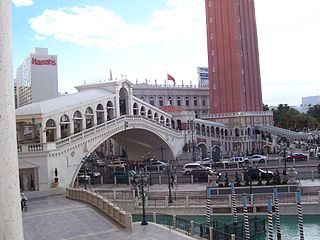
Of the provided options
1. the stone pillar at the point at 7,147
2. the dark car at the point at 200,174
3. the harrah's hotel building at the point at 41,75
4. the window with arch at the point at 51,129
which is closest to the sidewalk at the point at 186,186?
the dark car at the point at 200,174

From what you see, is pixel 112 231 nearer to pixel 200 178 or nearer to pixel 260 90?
pixel 200 178

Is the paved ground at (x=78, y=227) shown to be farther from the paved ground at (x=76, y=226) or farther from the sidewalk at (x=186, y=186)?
the sidewalk at (x=186, y=186)

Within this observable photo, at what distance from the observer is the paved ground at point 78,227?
62.6 feet

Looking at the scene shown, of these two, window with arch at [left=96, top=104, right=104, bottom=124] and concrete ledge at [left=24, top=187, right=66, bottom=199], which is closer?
concrete ledge at [left=24, top=187, right=66, bottom=199]

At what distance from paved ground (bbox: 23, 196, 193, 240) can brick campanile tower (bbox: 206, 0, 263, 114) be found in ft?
174

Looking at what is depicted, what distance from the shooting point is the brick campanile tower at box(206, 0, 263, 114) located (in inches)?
2980

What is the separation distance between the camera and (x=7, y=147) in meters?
5.43

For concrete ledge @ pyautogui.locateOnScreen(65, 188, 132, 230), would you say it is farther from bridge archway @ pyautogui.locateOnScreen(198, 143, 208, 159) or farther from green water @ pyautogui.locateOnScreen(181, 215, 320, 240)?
bridge archway @ pyautogui.locateOnScreen(198, 143, 208, 159)

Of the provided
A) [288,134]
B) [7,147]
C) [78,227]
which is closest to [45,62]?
[288,134]

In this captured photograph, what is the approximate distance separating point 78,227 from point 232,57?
194 feet

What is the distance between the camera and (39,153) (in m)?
35.8

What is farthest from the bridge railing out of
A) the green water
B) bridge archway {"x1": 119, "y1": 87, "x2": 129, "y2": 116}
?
the green water

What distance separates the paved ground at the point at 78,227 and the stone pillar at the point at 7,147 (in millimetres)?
13512

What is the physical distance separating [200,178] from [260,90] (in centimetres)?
4368
